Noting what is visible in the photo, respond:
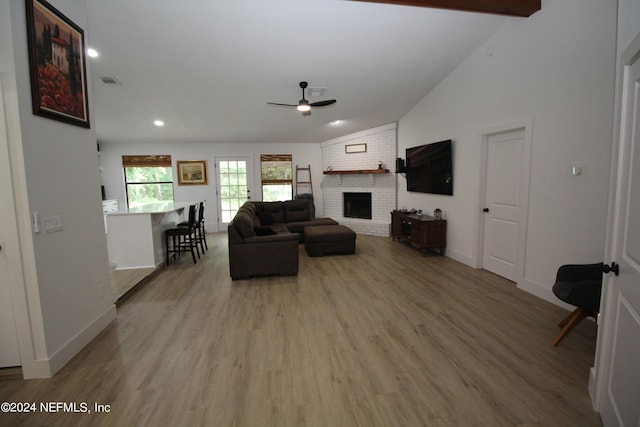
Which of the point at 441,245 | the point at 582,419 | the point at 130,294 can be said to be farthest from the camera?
the point at 441,245

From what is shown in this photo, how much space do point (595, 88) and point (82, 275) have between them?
4813 mm

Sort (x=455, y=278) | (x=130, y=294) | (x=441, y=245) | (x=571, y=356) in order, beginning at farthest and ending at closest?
1. (x=441, y=245)
2. (x=455, y=278)
3. (x=130, y=294)
4. (x=571, y=356)

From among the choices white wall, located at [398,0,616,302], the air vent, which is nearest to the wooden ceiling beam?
white wall, located at [398,0,616,302]

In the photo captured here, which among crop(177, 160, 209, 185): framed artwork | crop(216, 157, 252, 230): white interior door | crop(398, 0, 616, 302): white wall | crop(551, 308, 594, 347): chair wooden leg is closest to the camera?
crop(551, 308, 594, 347): chair wooden leg

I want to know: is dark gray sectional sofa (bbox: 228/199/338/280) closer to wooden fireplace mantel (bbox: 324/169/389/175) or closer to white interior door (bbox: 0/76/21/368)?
white interior door (bbox: 0/76/21/368)

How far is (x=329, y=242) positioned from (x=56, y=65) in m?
4.05

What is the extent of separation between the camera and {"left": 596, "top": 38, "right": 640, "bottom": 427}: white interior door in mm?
1252

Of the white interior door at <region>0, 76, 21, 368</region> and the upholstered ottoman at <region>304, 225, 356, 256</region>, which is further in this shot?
the upholstered ottoman at <region>304, 225, 356, 256</region>

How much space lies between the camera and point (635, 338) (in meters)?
1.24

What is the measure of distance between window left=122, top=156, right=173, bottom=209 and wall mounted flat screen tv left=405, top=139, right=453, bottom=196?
626cm

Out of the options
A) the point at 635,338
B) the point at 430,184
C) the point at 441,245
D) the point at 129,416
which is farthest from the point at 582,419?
the point at 430,184

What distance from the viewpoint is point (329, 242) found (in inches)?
202

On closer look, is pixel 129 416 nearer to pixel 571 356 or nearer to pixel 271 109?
pixel 571 356

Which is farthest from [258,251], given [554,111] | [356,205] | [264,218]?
[356,205]
